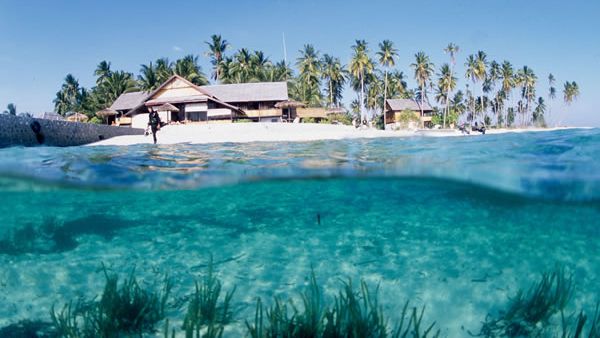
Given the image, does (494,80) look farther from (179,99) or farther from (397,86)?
(179,99)

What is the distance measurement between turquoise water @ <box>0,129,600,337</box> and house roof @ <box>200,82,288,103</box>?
36205mm

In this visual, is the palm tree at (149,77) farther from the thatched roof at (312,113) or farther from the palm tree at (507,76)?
the palm tree at (507,76)

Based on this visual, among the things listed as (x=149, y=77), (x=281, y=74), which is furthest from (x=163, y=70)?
(x=281, y=74)

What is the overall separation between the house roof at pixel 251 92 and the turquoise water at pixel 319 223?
3620 centimetres

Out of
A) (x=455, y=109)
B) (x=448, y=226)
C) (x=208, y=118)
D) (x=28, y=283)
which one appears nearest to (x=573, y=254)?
(x=448, y=226)

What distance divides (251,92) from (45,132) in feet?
101

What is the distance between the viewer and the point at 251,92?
49.0 m

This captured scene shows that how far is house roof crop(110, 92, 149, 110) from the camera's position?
51.0 m

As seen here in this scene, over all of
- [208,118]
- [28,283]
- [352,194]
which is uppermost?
[208,118]

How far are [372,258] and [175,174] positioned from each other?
5.52 meters

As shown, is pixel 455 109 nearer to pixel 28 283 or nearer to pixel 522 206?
pixel 522 206

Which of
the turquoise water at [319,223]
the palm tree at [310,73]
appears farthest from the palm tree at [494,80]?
the turquoise water at [319,223]

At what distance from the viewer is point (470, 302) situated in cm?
738

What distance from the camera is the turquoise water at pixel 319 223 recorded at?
8312mm
